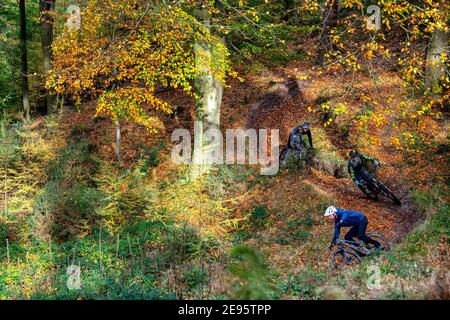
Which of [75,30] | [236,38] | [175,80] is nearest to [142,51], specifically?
[175,80]

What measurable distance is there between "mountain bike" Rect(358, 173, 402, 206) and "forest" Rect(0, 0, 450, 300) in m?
0.05

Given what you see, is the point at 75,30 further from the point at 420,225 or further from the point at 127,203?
the point at 420,225

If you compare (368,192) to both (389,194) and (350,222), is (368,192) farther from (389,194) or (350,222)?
(350,222)

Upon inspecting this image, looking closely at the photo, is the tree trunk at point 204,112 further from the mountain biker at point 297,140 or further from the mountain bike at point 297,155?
the mountain biker at point 297,140

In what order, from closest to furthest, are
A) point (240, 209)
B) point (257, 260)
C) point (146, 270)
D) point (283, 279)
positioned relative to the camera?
point (257, 260)
point (283, 279)
point (146, 270)
point (240, 209)

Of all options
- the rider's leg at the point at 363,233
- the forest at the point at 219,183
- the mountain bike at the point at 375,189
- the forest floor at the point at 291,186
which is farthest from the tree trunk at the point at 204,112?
the rider's leg at the point at 363,233

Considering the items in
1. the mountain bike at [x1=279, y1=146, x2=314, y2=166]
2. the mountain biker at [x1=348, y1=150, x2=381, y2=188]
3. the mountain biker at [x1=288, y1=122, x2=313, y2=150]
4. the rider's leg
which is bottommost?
the rider's leg

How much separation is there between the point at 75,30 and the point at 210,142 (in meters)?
6.39

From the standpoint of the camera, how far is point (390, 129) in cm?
1839

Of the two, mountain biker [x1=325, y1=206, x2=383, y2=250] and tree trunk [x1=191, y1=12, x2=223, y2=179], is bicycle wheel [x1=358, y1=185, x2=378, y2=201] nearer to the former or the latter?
mountain biker [x1=325, y1=206, x2=383, y2=250]

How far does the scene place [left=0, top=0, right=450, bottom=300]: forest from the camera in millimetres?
9801

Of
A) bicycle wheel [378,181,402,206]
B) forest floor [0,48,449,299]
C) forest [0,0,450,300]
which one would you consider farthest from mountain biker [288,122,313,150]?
bicycle wheel [378,181,402,206]

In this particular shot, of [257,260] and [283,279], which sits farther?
[283,279]
